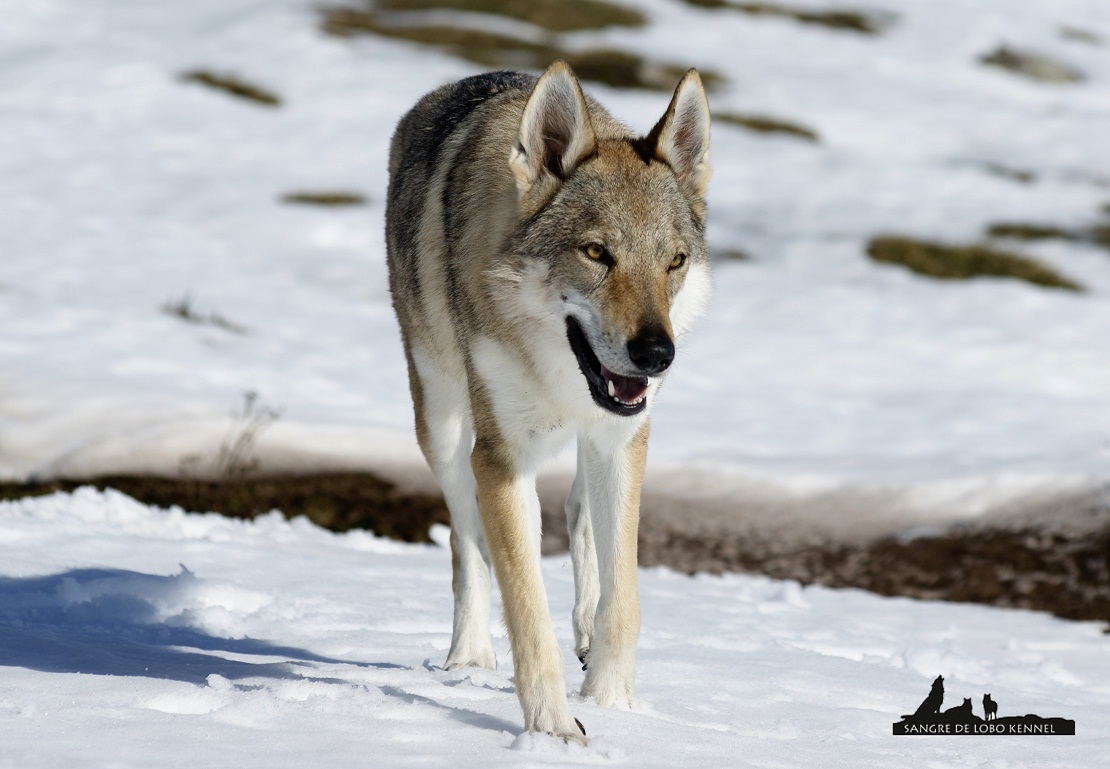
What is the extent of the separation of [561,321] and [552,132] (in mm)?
771

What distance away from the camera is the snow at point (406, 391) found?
394 cm

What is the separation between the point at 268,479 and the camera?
8891 mm

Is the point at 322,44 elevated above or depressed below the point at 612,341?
below

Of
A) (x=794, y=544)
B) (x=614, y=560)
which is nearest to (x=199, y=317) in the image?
(x=794, y=544)

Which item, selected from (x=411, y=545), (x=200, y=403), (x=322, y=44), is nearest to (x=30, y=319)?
(x=200, y=403)

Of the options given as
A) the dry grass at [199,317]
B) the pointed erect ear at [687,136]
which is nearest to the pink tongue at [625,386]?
the pointed erect ear at [687,136]

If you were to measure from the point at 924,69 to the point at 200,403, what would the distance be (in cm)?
2171

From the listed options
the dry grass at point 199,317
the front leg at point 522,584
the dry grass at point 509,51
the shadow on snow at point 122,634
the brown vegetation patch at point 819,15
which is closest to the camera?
the front leg at point 522,584

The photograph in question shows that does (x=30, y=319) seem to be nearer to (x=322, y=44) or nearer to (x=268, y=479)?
(x=268, y=479)

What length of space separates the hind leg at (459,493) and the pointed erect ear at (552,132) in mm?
1074

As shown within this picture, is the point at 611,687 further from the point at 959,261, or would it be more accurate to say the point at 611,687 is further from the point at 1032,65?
the point at 1032,65

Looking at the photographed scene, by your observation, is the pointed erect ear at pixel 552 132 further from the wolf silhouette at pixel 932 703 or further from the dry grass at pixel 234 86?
the dry grass at pixel 234 86

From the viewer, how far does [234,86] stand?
21.7 metres

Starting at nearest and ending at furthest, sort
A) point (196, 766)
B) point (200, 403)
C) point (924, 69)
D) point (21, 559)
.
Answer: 1. point (196, 766)
2. point (21, 559)
3. point (200, 403)
4. point (924, 69)
